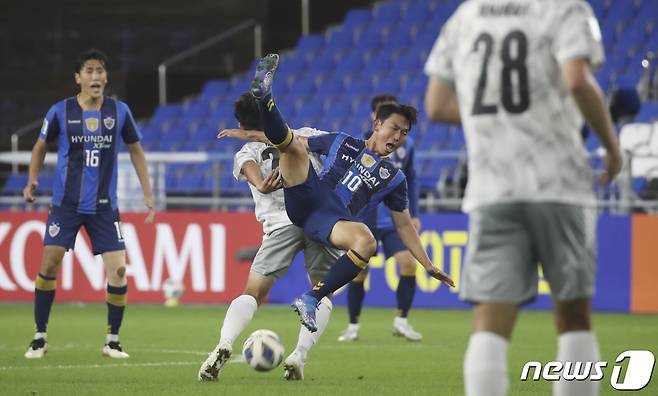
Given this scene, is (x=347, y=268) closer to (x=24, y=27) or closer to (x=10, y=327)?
(x=10, y=327)

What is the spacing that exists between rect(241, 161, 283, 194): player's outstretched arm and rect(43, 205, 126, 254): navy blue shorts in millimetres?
1906

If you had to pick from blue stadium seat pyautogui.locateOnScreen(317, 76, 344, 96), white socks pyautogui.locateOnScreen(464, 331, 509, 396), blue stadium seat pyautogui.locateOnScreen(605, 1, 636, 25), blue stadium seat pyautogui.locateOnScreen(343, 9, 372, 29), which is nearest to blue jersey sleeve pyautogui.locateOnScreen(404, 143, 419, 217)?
white socks pyautogui.locateOnScreen(464, 331, 509, 396)

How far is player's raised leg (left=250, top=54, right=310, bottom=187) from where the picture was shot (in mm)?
Result: 6855

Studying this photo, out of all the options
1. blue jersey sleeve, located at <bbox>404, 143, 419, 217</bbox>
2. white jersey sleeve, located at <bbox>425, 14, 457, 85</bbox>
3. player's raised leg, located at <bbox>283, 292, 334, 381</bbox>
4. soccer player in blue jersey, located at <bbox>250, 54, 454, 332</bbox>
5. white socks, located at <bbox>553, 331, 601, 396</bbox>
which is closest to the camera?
white socks, located at <bbox>553, 331, 601, 396</bbox>

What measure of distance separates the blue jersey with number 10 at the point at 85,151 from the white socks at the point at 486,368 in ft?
18.4

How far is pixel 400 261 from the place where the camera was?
40.2 ft

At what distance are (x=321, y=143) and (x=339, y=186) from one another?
0.31 m

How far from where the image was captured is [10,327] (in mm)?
12992

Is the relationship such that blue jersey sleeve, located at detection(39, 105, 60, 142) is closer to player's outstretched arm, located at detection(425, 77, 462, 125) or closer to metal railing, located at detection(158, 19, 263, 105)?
player's outstretched arm, located at detection(425, 77, 462, 125)

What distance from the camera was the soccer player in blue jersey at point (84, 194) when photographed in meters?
9.80

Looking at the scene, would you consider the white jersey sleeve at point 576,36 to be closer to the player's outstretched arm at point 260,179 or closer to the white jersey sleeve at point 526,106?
the white jersey sleeve at point 526,106

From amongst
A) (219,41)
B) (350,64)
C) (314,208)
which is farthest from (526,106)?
(219,41)

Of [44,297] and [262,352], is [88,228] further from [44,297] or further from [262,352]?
[262,352]

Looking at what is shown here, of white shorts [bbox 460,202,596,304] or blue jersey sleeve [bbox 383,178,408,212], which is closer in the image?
white shorts [bbox 460,202,596,304]
